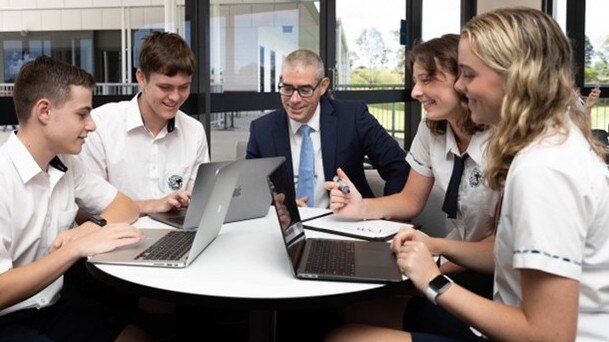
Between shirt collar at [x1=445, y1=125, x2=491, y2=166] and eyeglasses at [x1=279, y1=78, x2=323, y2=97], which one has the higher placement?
eyeglasses at [x1=279, y1=78, x2=323, y2=97]

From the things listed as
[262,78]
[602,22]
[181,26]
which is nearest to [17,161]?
[181,26]

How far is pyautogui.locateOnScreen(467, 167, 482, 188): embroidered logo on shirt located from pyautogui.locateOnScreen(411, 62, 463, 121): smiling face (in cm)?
20

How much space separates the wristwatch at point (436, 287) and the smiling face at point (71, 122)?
1154mm

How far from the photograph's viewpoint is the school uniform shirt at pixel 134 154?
2301 mm

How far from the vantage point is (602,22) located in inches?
259

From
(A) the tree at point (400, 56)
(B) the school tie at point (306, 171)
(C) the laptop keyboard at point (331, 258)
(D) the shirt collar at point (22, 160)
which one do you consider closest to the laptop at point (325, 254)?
(C) the laptop keyboard at point (331, 258)

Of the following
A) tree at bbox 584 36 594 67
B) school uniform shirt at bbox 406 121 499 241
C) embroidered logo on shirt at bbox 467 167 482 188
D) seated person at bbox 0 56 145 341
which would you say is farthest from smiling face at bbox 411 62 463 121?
tree at bbox 584 36 594 67

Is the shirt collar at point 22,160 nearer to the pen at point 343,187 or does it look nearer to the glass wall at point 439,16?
the pen at point 343,187

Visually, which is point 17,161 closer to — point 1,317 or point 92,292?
point 1,317

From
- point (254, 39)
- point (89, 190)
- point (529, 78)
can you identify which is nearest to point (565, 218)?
point (529, 78)

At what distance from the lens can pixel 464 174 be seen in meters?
1.95

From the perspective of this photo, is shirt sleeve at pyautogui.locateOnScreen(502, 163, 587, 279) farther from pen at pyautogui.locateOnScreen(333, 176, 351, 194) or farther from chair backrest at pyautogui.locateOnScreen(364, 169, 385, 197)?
chair backrest at pyautogui.locateOnScreen(364, 169, 385, 197)

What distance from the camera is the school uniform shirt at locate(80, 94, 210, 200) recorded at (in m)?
2.30

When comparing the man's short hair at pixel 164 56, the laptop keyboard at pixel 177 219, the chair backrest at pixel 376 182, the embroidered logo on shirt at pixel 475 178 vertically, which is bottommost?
the laptop keyboard at pixel 177 219
